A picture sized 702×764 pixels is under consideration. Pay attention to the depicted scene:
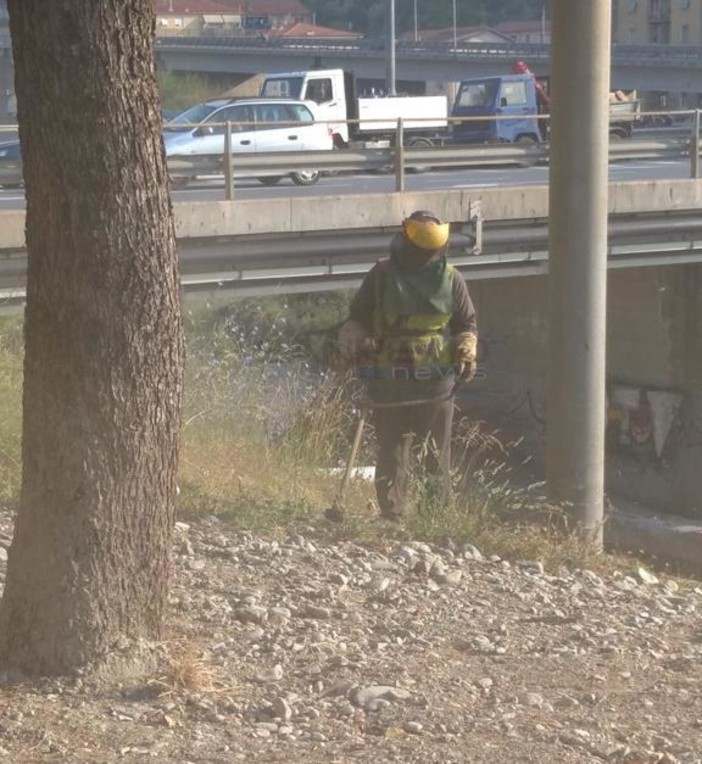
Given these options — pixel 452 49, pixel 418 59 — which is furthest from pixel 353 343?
pixel 452 49

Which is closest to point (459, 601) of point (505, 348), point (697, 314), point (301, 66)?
point (697, 314)

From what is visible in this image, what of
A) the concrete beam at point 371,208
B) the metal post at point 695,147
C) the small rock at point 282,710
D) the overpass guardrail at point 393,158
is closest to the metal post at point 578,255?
the small rock at point 282,710

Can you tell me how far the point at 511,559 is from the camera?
7012mm

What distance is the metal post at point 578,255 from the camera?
323 inches

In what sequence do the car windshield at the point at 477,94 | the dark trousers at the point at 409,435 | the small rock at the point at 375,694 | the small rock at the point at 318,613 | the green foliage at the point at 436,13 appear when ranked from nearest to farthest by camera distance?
the small rock at the point at 375,694 → the small rock at the point at 318,613 → the dark trousers at the point at 409,435 → the car windshield at the point at 477,94 → the green foliage at the point at 436,13

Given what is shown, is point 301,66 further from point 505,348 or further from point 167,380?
point 167,380

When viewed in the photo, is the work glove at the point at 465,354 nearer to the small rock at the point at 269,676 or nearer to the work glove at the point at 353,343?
the work glove at the point at 353,343

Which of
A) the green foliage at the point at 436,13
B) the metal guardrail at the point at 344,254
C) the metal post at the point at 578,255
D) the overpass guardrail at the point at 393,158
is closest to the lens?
the metal post at the point at 578,255

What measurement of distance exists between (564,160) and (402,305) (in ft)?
4.46

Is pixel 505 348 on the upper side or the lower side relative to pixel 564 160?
lower

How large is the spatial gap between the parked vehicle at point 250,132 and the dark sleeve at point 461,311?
15423 mm

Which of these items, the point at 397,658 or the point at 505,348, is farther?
the point at 505,348

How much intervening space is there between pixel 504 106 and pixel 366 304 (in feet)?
106

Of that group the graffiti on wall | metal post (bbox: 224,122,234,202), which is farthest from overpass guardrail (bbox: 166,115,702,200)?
the graffiti on wall
